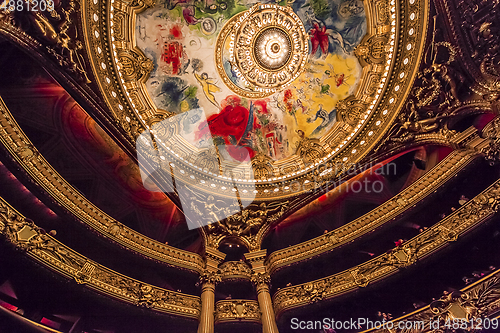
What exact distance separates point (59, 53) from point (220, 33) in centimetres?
581

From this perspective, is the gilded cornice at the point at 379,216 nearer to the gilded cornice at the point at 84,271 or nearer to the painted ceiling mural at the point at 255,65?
the gilded cornice at the point at 84,271

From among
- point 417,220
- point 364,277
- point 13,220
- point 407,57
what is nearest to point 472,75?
point 407,57

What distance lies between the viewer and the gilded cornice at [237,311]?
28.4 feet

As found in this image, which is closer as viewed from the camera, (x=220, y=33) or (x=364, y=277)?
(x=364, y=277)

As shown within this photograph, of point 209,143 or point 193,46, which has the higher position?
point 193,46

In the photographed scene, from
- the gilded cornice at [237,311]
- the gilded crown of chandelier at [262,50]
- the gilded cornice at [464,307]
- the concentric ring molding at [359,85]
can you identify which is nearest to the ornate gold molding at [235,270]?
the gilded cornice at [237,311]

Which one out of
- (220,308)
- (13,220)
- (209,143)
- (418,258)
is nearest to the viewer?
(13,220)

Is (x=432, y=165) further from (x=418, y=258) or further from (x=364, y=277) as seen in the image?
(x=364, y=277)

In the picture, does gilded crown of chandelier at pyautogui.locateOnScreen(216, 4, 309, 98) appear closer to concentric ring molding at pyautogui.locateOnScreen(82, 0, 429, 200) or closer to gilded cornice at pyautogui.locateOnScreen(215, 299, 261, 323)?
concentric ring molding at pyautogui.locateOnScreen(82, 0, 429, 200)

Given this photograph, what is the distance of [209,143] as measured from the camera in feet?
39.7

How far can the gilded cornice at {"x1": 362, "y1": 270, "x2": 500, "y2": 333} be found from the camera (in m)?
7.09

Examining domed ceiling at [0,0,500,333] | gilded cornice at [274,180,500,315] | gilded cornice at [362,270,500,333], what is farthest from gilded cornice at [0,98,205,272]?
gilded cornice at [362,270,500,333]

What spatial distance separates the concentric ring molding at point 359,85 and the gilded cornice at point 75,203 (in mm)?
2311

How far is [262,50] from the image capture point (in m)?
12.4
